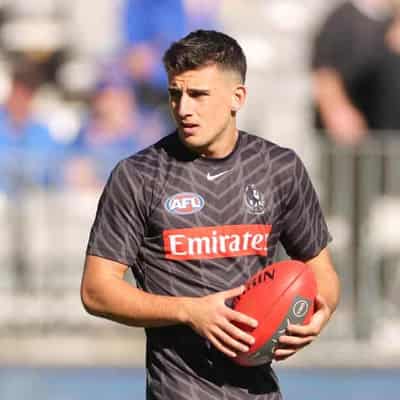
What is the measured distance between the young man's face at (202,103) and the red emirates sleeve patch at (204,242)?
32cm

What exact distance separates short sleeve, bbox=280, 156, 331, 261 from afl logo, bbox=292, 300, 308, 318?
448 millimetres

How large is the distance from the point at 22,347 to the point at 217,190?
562 cm

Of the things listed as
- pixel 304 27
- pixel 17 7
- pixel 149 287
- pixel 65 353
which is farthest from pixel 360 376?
pixel 149 287

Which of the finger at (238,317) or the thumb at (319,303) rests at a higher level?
the thumb at (319,303)

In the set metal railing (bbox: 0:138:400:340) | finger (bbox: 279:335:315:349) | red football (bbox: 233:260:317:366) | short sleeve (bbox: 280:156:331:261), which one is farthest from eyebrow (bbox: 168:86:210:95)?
metal railing (bbox: 0:138:400:340)

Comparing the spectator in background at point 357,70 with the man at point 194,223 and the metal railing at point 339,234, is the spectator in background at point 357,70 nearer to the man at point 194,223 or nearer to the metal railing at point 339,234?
the metal railing at point 339,234

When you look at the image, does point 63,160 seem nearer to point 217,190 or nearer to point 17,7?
point 17,7

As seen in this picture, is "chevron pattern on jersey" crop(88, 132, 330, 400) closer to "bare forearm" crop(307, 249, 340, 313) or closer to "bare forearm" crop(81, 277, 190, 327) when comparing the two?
"bare forearm" crop(81, 277, 190, 327)

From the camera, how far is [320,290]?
17.5 ft

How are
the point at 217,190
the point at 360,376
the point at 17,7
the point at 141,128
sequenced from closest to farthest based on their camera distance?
the point at 217,190 < the point at 360,376 < the point at 141,128 < the point at 17,7

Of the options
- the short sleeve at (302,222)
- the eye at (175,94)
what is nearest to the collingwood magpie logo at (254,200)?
the short sleeve at (302,222)

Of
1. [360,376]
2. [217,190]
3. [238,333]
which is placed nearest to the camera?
[238,333]

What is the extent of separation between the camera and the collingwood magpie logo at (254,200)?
523 cm

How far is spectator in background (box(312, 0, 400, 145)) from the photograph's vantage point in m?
10.8
